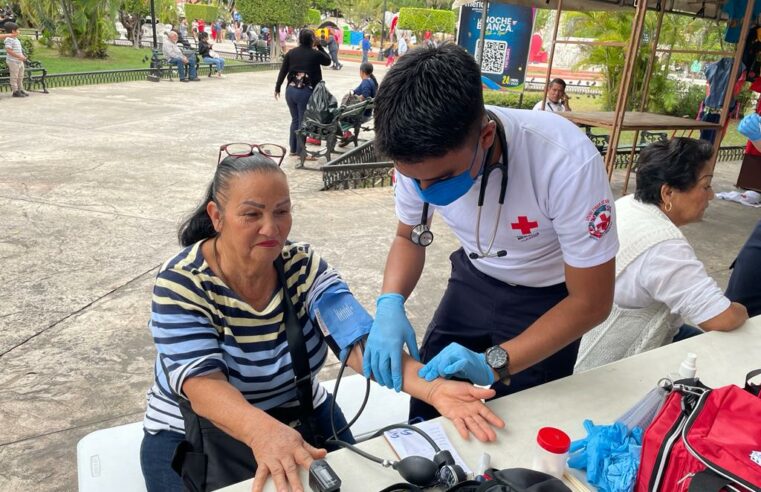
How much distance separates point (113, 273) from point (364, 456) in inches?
120

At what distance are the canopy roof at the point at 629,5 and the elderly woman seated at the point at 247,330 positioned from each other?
5.25 m

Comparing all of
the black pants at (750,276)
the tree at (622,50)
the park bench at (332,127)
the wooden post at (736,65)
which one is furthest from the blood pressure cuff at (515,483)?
Answer: the tree at (622,50)

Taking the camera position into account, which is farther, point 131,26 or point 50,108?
point 131,26

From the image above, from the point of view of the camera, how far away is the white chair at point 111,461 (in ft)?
4.81

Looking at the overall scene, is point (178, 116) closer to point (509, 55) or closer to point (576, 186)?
point (509, 55)

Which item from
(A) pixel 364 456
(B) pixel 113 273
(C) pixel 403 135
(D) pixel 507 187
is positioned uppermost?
(C) pixel 403 135

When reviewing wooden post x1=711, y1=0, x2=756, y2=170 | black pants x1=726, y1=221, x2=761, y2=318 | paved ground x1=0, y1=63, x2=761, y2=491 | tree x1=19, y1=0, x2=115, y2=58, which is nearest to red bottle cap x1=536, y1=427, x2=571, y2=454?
black pants x1=726, y1=221, x2=761, y2=318

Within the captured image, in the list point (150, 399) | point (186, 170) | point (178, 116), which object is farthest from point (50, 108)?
point (150, 399)

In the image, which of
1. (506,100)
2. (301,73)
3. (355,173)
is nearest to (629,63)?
(355,173)

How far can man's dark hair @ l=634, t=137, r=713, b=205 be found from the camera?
78.4 inches

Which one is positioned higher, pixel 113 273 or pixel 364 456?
pixel 364 456

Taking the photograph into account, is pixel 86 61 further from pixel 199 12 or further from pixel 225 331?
pixel 225 331

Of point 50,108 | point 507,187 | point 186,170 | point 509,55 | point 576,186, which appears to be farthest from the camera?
point 509,55

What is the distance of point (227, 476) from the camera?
1.32m
